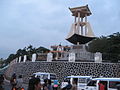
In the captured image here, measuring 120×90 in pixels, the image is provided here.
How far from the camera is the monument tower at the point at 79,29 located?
40000 mm

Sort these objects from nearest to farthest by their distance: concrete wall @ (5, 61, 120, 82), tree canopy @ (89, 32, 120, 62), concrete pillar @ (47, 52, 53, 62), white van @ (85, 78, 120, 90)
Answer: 1. white van @ (85, 78, 120, 90)
2. concrete wall @ (5, 61, 120, 82)
3. concrete pillar @ (47, 52, 53, 62)
4. tree canopy @ (89, 32, 120, 62)

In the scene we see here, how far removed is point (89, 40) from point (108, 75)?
17.9 metres

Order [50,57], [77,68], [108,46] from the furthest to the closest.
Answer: [108,46], [50,57], [77,68]

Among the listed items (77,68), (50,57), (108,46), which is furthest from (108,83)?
(108,46)

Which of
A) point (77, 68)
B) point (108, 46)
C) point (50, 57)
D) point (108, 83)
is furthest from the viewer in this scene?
point (108, 46)

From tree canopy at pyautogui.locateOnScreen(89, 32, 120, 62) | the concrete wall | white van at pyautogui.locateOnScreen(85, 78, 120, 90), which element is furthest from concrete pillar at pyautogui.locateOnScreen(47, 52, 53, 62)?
white van at pyautogui.locateOnScreen(85, 78, 120, 90)

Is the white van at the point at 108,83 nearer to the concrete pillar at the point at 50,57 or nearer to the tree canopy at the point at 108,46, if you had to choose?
the concrete pillar at the point at 50,57

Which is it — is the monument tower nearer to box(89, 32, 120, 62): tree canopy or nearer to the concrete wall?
box(89, 32, 120, 62): tree canopy

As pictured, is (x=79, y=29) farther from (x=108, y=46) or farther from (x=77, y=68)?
(x=77, y=68)

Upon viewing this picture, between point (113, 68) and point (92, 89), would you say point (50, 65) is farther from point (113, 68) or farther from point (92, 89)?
point (92, 89)

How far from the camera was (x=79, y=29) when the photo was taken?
1610 inches

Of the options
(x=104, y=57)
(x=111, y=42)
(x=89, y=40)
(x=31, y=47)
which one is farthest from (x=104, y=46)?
(x=31, y=47)

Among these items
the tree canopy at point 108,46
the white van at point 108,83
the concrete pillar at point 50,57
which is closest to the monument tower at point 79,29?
the tree canopy at point 108,46

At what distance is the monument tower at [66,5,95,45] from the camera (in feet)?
131
